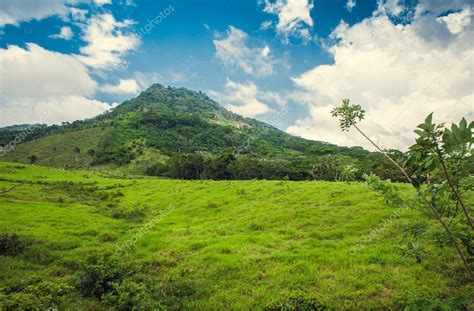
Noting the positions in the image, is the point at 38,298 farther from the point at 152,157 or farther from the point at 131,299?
the point at 152,157

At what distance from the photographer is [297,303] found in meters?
8.73

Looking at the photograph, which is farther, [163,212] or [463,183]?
[163,212]

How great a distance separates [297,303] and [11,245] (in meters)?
14.9

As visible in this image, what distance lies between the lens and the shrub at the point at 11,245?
47.7ft

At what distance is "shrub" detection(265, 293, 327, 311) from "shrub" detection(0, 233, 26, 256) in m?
13.6

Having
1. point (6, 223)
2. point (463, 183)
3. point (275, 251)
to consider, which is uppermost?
point (463, 183)

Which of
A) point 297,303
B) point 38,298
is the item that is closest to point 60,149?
point 38,298

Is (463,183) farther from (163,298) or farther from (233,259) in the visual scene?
(233,259)

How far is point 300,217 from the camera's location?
20.2 m

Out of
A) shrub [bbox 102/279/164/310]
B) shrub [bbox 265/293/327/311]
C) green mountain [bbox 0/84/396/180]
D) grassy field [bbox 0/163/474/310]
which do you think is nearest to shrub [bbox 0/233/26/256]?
grassy field [bbox 0/163/474/310]

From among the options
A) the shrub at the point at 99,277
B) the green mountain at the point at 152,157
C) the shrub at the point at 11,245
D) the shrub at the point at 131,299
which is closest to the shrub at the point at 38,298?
the shrub at the point at 99,277

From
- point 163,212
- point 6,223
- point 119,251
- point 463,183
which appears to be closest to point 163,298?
Result: point 119,251

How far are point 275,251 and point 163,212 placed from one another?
55.8 feet

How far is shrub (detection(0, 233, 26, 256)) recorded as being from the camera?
1455 centimetres
